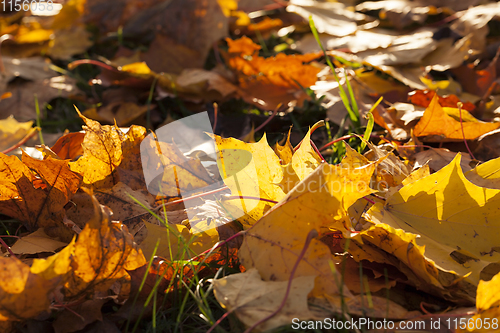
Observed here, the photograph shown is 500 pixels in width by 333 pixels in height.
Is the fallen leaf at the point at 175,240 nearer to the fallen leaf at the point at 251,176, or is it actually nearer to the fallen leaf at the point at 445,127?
the fallen leaf at the point at 251,176

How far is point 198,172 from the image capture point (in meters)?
0.99

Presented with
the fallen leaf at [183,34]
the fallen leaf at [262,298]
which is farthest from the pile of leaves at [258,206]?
the fallen leaf at [183,34]

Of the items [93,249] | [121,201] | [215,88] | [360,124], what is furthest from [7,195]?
[360,124]

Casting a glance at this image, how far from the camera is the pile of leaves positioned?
0.65 meters

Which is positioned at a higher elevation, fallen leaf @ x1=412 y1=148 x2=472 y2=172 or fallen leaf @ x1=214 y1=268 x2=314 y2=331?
fallen leaf @ x1=214 y1=268 x2=314 y2=331

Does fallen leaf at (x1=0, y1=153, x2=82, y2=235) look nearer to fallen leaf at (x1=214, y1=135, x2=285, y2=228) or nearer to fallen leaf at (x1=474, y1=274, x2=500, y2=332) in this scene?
fallen leaf at (x1=214, y1=135, x2=285, y2=228)

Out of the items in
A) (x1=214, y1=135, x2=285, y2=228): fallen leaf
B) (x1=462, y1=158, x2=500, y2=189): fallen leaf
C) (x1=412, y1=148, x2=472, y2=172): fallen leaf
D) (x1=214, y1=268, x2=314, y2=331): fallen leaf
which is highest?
(x1=214, y1=135, x2=285, y2=228): fallen leaf

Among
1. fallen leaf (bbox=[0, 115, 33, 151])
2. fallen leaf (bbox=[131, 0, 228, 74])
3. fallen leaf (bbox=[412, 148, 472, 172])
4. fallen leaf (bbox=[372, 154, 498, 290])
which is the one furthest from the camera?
fallen leaf (bbox=[131, 0, 228, 74])

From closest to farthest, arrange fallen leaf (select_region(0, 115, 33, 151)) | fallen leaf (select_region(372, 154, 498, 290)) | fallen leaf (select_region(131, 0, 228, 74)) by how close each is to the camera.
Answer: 1. fallen leaf (select_region(372, 154, 498, 290))
2. fallen leaf (select_region(0, 115, 33, 151))
3. fallen leaf (select_region(131, 0, 228, 74))

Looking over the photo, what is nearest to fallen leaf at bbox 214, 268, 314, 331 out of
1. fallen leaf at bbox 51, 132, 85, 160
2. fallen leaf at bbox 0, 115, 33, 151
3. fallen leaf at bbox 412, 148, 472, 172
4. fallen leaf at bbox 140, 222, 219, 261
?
fallen leaf at bbox 140, 222, 219, 261

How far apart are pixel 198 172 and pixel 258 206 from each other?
26cm

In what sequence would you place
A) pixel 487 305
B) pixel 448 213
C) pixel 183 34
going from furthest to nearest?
pixel 183 34, pixel 448 213, pixel 487 305

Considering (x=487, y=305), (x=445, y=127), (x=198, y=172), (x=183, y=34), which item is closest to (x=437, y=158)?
(x=445, y=127)

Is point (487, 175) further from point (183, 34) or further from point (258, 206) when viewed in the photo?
point (183, 34)
